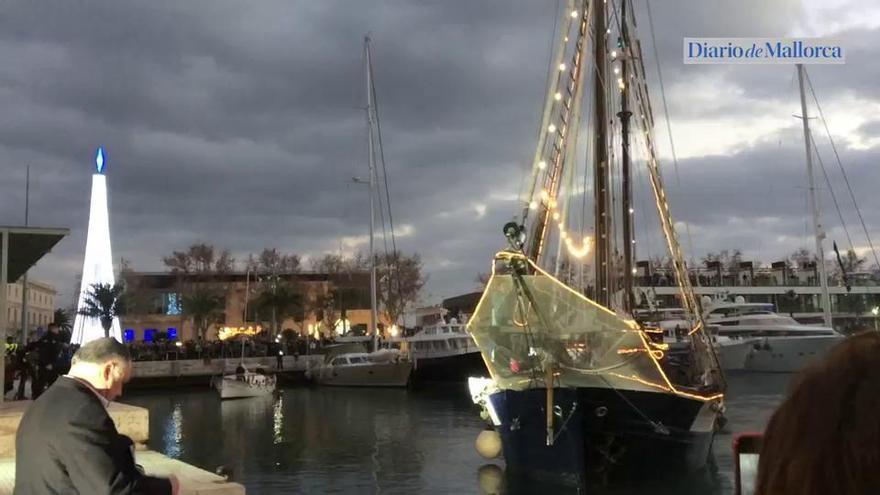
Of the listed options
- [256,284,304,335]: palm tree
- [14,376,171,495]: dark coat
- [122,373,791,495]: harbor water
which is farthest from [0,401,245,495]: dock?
[256,284,304,335]: palm tree

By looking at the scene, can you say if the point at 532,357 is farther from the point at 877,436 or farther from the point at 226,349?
the point at 226,349

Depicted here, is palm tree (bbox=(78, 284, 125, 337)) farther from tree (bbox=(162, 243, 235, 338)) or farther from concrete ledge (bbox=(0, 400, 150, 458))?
concrete ledge (bbox=(0, 400, 150, 458))

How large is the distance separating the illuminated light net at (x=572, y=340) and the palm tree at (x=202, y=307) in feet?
202

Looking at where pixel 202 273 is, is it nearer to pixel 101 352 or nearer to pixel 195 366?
pixel 195 366

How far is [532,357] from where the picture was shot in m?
16.0

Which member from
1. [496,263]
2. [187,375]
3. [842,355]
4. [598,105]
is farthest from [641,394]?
[187,375]

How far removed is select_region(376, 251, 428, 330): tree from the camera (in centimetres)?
8212

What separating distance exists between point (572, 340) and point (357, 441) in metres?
11.7

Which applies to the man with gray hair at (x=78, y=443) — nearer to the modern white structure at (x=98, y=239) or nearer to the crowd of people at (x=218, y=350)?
the modern white structure at (x=98, y=239)

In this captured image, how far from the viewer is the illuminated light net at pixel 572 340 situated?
51.4ft

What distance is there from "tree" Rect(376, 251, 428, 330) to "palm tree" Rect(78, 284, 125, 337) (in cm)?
3204

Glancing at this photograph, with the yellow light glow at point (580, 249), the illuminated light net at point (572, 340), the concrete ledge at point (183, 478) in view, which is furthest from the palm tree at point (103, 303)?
the concrete ledge at point (183, 478)

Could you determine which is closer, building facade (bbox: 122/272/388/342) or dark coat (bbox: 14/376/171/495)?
dark coat (bbox: 14/376/171/495)

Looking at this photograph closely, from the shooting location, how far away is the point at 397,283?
267 ft
